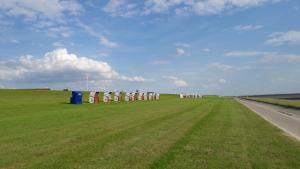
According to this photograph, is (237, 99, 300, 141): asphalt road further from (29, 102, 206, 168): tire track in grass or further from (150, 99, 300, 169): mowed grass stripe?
(29, 102, 206, 168): tire track in grass

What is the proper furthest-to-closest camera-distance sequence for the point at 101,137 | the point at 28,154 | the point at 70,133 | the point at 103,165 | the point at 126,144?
the point at 70,133 → the point at 101,137 → the point at 126,144 → the point at 28,154 → the point at 103,165

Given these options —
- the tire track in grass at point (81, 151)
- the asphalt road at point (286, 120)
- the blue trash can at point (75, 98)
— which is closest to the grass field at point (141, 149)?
the tire track in grass at point (81, 151)

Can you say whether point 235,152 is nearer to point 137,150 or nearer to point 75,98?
point 137,150

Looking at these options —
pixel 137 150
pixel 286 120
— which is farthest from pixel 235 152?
pixel 286 120

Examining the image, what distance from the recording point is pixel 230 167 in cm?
954

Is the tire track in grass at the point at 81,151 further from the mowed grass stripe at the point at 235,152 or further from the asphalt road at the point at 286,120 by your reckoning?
the asphalt road at the point at 286,120

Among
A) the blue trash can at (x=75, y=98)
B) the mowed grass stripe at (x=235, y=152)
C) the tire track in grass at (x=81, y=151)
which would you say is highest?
the blue trash can at (x=75, y=98)

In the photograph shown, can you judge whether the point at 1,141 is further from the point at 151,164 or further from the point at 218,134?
the point at 218,134

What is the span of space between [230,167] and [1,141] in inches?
329

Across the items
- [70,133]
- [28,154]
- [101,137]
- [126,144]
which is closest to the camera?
[28,154]

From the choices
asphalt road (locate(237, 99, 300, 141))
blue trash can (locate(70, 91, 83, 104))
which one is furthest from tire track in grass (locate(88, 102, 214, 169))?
blue trash can (locate(70, 91, 83, 104))

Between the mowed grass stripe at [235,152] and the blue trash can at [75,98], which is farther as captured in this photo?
the blue trash can at [75,98]

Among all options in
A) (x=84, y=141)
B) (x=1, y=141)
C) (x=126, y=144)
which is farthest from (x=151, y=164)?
(x=1, y=141)

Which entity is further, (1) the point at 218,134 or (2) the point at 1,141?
(1) the point at 218,134
